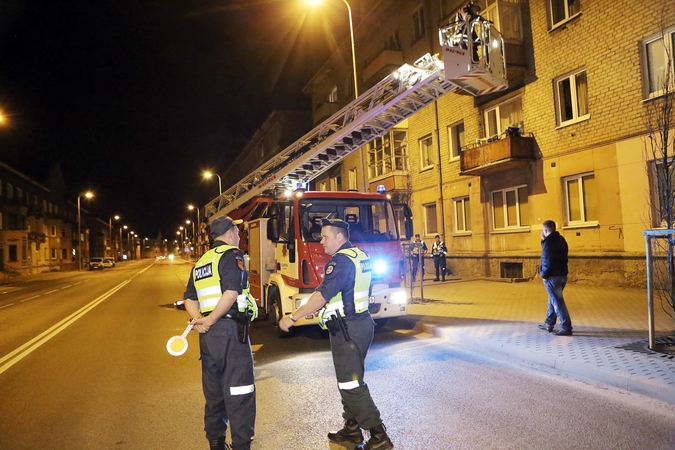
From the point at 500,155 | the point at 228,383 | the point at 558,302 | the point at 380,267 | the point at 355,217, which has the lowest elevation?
the point at 558,302

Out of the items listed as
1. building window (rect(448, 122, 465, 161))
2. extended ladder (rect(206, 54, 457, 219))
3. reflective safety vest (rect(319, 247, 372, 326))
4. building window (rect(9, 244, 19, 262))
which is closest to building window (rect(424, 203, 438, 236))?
building window (rect(448, 122, 465, 161))

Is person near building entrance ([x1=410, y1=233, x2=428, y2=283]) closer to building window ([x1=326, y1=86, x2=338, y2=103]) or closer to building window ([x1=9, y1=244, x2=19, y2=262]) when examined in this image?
building window ([x1=326, y1=86, x2=338, y2=103])

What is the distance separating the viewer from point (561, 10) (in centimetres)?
1525

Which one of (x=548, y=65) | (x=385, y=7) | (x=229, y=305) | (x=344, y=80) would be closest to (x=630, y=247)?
(x=548, y=65)

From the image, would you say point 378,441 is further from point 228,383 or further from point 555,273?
point 555,273

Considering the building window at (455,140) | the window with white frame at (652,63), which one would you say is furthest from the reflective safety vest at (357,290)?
the building window at (455,140)

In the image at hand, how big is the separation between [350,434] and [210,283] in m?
1.73

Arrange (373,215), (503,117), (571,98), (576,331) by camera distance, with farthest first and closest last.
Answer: (503,117)
(571,98)
(373,215)
(576,331)

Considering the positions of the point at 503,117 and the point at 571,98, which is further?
the point at 503,117

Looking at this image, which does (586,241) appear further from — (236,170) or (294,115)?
(236,170)

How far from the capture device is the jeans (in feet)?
24.5

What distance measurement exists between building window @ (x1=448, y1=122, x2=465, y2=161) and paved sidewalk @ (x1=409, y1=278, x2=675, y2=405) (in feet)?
26.2

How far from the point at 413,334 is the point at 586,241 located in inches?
321

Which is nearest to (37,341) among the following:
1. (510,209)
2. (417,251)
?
(417,251)
